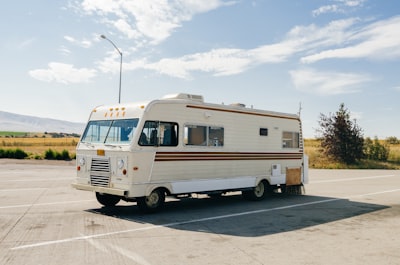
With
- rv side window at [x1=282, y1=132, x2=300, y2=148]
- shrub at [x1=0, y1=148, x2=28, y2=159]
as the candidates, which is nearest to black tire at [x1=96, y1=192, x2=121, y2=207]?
rv side window at [x1=282, y1=132, x2=300, y2=148]

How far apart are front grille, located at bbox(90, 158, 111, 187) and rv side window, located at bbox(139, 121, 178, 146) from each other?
1.19 meters

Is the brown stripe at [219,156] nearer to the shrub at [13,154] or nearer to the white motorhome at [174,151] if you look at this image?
the white motorhome at [174,151]

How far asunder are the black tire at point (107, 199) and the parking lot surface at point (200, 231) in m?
0.23

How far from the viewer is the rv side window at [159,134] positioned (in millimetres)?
10375

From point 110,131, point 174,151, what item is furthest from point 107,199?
point 174,151

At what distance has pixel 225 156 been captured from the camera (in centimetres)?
1255

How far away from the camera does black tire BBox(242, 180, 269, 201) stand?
44.9 ft

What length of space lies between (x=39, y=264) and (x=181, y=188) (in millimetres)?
5402

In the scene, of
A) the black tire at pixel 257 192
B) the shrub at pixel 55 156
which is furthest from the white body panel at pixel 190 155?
the shrub at pixel 55 156

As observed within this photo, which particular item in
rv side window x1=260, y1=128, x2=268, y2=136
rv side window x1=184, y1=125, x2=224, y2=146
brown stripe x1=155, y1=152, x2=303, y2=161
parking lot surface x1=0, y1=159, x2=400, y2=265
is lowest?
parking lot surface x1=0, y1=159, x2=400, y2=265

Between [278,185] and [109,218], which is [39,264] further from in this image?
[278,185]

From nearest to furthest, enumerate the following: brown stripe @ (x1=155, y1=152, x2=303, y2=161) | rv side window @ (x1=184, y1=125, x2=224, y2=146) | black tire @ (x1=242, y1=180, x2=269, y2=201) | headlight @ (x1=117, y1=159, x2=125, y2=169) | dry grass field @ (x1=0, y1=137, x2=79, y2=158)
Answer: headlight @ (x1=117, y1=159, x2=125, y2=169)
brown stripe @ (x1=155, y1=152, x2=303, y2=161)
rv side window @ (x1=184, y1=125, x2=224, y2=146)
black tire @ (x1=242, y1=180, x2=269, y2=201)
dry grass field @ (x1=0, y1=137, x2=79, y2=158)

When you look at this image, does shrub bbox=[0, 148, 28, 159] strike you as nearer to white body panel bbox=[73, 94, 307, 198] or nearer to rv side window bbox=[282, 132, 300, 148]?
white body panel bbox=[73, 94, 307, 198]

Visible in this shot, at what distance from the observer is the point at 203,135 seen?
39.0 feet
